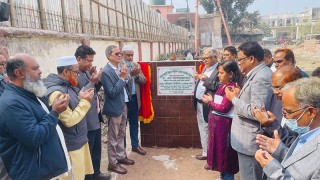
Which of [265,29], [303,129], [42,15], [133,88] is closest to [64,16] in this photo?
[42,15]

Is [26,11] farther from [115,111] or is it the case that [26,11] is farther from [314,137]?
[314,137]

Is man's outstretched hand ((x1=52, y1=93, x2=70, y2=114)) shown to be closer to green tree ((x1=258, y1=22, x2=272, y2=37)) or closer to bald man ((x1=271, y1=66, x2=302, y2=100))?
bald man ((x1=271, y1=66, x2=302, y2=100))

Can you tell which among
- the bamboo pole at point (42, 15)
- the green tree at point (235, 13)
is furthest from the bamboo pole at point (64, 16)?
the green tree at point (235, 13)

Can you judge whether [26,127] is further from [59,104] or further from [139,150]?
[139,150]

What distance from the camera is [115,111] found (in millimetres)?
3973

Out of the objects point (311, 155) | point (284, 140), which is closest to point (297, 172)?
point (311, 155)

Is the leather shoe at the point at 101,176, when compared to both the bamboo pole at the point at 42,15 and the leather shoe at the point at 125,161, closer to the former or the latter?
the leather shoe at the point at 125,161

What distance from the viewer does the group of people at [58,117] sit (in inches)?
83.6

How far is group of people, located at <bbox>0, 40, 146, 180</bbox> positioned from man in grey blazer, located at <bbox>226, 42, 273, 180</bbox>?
1599mm

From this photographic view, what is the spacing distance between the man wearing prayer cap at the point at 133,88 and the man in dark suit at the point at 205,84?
1.01 m

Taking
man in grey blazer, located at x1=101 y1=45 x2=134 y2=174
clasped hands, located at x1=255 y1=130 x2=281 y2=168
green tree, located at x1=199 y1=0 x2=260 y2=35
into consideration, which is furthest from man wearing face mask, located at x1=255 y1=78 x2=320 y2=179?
green tree, located at x1=199 y1=0 x2=260 y2=35

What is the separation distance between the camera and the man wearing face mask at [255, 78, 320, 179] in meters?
1.50

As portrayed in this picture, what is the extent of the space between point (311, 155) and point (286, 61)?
6.56ft

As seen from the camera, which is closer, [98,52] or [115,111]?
[115,111]
